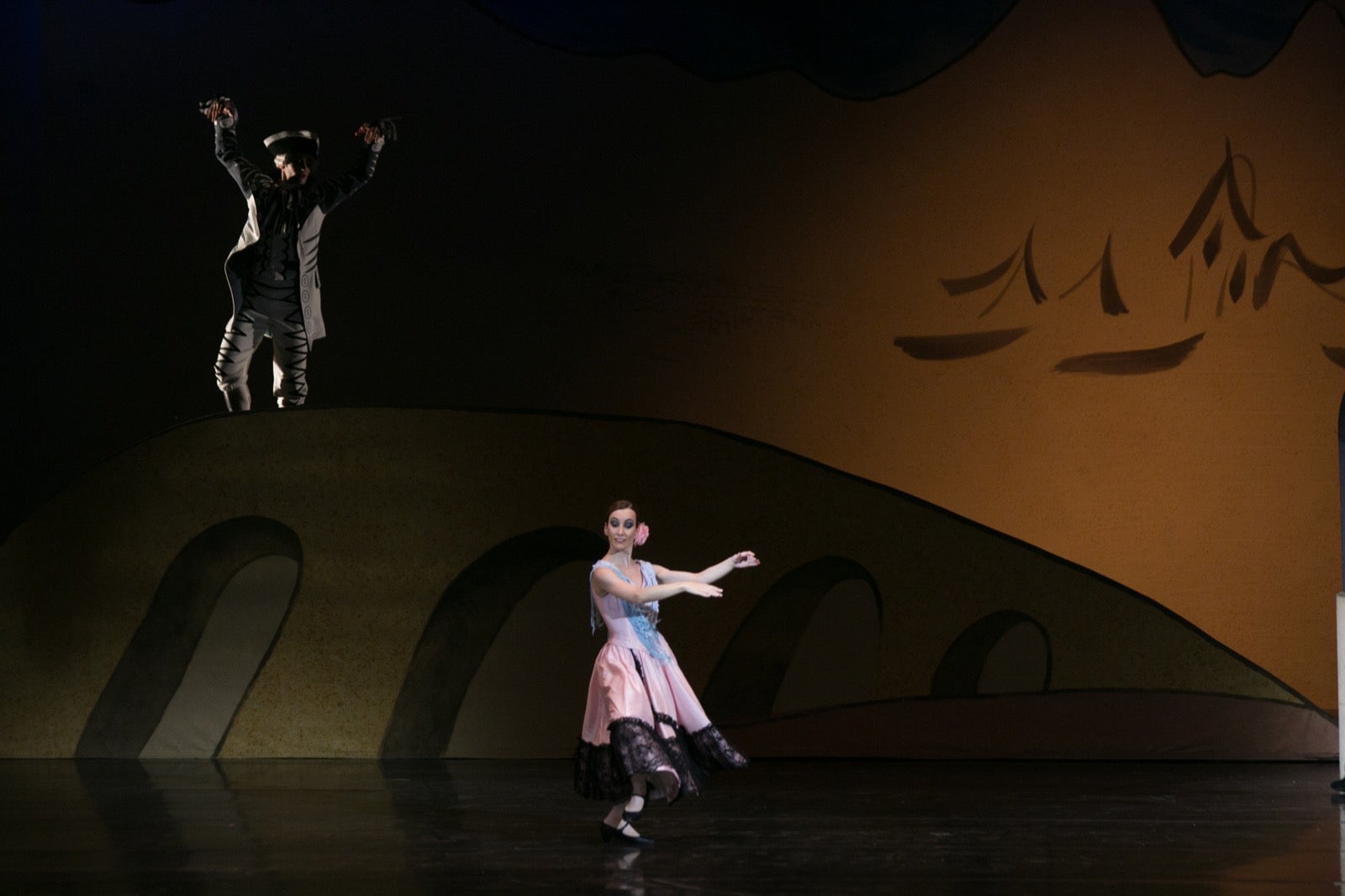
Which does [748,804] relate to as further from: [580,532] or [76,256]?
[76,256]

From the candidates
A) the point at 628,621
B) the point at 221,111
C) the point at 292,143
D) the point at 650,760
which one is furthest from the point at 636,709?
the point at 221,111

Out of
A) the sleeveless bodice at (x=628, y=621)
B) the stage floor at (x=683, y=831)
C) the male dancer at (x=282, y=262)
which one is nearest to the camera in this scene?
the stage floor at (x=683, y=831)

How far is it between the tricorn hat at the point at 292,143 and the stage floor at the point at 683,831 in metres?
2.95

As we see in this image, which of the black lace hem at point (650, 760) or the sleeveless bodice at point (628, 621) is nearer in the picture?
the black lace hem at point (650, 760)

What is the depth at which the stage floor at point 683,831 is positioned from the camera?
371cm

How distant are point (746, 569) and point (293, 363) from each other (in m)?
2.44

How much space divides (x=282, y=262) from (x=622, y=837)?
3879mm

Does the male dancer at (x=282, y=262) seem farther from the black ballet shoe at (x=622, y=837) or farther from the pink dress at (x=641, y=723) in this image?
the black ballet shoe at (x=622, y=837)

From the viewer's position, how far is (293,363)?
720cm

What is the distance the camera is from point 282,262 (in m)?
7.18

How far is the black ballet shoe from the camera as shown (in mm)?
4340

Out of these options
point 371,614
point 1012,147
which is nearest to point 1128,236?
point 1012,147

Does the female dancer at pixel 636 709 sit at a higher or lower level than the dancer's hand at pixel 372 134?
lower

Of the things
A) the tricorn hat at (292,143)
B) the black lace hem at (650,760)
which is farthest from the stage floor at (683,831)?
the tricorn hat at (292,143)
